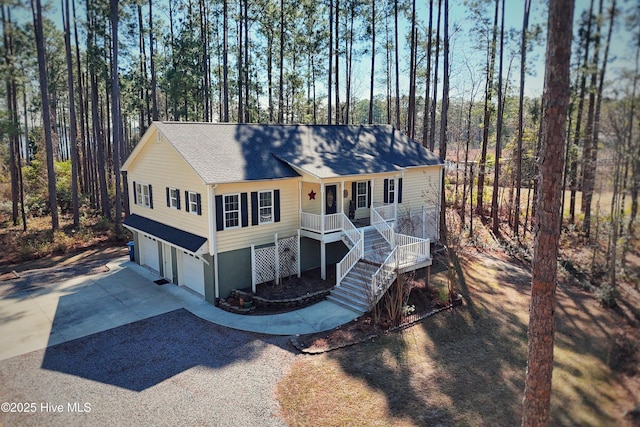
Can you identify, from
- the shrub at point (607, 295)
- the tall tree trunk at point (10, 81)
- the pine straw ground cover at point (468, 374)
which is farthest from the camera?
the tall tree trunk at point (10, 81)

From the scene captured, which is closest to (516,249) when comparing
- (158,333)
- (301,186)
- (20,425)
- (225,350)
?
(301,186)

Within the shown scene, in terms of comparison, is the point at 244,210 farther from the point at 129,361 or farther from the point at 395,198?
the point at 395,198

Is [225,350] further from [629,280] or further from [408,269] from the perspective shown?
[629,280]

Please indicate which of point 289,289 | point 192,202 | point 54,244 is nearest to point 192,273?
point 192,202

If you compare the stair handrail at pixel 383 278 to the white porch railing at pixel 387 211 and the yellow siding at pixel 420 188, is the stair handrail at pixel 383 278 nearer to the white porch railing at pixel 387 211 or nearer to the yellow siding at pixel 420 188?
the white porch railing at pixel 387 211

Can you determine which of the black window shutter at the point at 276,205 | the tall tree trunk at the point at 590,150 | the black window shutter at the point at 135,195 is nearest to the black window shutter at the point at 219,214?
the black window shutter at the point at 276,205

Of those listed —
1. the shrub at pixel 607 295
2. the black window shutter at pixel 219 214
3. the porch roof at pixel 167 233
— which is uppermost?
the shrub at pixel 607 295

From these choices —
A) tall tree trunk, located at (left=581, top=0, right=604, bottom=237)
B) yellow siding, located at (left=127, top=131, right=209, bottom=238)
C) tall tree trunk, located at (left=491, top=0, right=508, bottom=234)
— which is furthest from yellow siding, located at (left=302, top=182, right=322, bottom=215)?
tall tree trunk, located at (left=581, top=0, right=604, bottom=237)
